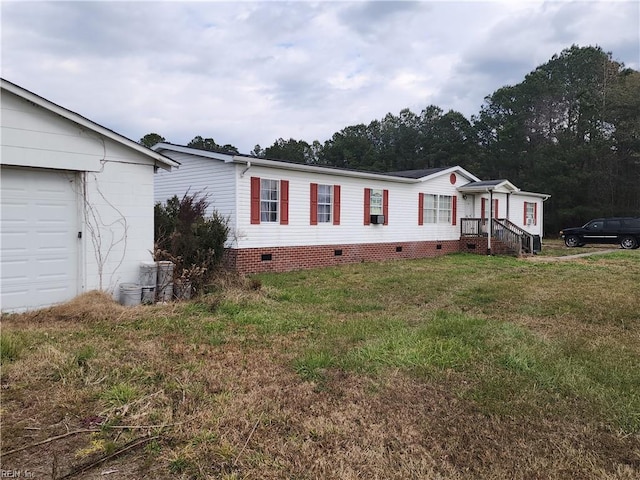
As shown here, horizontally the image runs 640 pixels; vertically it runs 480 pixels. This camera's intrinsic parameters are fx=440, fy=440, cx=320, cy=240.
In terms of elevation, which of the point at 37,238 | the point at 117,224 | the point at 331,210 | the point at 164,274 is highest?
the point at 331,210

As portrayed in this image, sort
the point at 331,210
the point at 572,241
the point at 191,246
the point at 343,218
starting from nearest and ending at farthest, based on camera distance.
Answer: the point at 191,246
the point at 331,210
the point at 343,218
the point at 572,241

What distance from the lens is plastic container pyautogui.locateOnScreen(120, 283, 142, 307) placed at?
7133 millimetres

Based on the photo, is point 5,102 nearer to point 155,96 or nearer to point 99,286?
point 99,286

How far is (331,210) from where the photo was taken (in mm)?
14250

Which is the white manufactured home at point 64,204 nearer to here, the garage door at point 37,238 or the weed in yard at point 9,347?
the garage door at point 37,238

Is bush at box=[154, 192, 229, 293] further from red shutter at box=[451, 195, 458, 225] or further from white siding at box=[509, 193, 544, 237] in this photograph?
white siding at box=[509, 193, 544, 237]

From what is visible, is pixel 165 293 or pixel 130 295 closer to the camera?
pixel 130 295

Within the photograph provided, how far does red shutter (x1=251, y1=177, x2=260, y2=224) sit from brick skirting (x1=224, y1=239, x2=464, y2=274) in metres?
0.86

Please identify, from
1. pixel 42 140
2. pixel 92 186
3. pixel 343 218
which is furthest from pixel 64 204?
pixel 343 218

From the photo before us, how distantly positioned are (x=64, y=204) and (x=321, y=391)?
5.36 metres

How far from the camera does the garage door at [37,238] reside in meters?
6.24

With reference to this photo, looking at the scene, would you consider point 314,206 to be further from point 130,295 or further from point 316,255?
point 130,295

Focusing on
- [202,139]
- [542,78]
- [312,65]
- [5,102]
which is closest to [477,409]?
[5,102]

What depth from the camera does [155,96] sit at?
1402 centimetres
